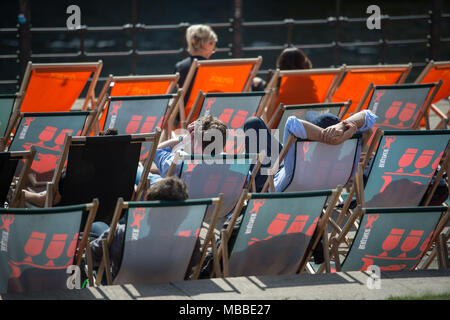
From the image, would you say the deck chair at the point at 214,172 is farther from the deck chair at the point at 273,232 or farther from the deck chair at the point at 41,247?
the deck chair at the point at 41,247

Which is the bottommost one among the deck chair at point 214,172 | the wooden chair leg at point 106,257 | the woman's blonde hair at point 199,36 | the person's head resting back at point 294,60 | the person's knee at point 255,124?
the wooden chair leg at point 106,257

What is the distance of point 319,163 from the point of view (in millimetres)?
4867

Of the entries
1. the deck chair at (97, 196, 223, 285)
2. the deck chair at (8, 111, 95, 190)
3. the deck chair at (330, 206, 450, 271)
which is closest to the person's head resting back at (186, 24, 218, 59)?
the deck chair at (8, 111, 95, 190)

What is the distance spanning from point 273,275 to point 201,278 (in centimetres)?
44

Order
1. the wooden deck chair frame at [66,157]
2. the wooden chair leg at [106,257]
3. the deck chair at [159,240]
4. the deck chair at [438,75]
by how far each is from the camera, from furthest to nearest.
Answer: the deck chair at [438,75]
the wooden deck chair frame at [66,157]
the wooden chair leg at [106,257]
the deck chair at [159,240]

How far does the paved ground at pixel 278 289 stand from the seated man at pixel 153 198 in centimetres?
17

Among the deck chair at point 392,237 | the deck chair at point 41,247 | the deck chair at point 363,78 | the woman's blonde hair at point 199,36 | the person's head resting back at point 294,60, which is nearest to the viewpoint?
the deck chair at point 41,247

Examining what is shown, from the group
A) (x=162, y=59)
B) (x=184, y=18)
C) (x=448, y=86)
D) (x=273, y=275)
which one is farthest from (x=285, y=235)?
(x=184, y=18)

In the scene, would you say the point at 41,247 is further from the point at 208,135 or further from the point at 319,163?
the point at 319,163

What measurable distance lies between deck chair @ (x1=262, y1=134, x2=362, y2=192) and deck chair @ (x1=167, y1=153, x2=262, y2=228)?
0.51 feet

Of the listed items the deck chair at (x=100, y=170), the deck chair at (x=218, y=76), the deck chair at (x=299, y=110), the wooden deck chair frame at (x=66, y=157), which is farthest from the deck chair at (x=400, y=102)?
the deck chair at (x=100, y=170)

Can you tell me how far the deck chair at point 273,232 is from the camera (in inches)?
156

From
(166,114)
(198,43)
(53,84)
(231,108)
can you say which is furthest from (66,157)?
(198,43)

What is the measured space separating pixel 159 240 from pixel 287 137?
1.33 meters
